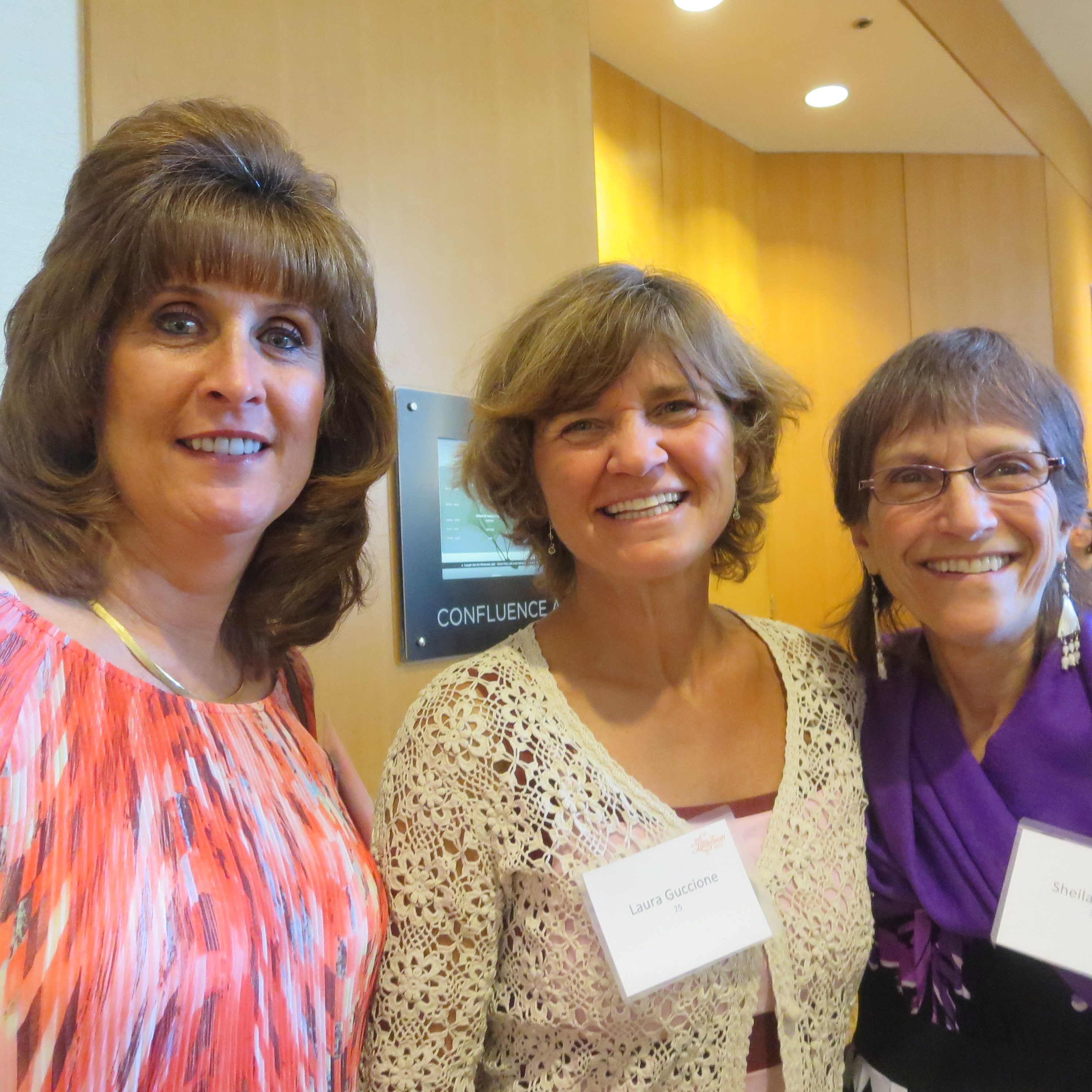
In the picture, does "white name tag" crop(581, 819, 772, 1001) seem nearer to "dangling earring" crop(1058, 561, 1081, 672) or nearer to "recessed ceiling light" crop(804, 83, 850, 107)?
"dangling earring" crop(1058, 561, 1081, 672)

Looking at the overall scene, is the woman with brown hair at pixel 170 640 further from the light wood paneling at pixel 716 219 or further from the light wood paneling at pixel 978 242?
the light wood paneling at pixel 978 242

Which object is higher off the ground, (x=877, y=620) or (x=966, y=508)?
(x=966, y=508)

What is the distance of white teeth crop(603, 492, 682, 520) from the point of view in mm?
1154

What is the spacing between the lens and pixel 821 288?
436cm

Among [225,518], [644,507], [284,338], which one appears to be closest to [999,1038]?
[644,507]

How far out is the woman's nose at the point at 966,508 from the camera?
1104 millimetres

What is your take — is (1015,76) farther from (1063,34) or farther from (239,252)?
(239,252)

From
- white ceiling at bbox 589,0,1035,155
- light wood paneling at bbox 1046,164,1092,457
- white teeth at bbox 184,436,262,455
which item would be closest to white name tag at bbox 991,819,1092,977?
white teeth at bbox 184,436,262,455

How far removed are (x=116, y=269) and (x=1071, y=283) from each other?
5143 millimetres

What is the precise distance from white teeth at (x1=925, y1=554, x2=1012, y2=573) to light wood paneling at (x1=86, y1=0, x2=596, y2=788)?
1035 mm

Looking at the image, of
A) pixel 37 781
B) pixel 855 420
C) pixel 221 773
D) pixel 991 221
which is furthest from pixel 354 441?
pixel 991 221

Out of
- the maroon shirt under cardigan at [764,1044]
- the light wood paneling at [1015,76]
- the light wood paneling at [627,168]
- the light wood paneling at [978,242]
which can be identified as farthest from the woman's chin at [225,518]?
the light wood paneling at [978,242]

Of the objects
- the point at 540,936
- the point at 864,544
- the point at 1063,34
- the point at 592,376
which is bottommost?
the point at 540,936

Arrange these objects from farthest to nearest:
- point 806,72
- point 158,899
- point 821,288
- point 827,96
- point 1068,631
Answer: point 821,288, point 827,96, point 806,72, point 1068,631, point 158,899
